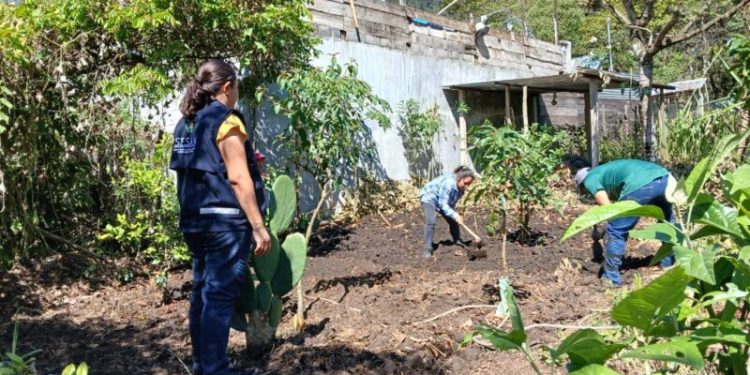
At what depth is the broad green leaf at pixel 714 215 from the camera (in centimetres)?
126

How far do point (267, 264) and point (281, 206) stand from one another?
37 cm

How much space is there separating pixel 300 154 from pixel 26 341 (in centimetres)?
388

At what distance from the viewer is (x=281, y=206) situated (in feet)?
13.3

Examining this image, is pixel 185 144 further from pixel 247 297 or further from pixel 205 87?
pixel 247 297

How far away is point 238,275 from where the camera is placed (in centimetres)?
340

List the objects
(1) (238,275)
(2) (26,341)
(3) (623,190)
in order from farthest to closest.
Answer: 1. (3) (623,190)
2. (2) (26,341)
3. (1) (238,275)

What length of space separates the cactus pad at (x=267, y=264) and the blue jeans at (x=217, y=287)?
431mm

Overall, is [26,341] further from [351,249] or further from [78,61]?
[351,249]

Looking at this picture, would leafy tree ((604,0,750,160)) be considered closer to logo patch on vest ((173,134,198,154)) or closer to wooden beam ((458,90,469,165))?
wooden beam ((458,90,469,165))

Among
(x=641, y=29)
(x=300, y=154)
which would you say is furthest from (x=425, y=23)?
(x=300, y=154)

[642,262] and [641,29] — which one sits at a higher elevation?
[641,29]

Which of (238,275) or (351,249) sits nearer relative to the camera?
(238,275)

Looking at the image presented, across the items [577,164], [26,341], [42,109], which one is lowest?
[26,341]

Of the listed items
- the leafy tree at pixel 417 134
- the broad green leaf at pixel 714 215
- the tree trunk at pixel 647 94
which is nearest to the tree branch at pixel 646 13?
the tree trunk at pixel 647 94
